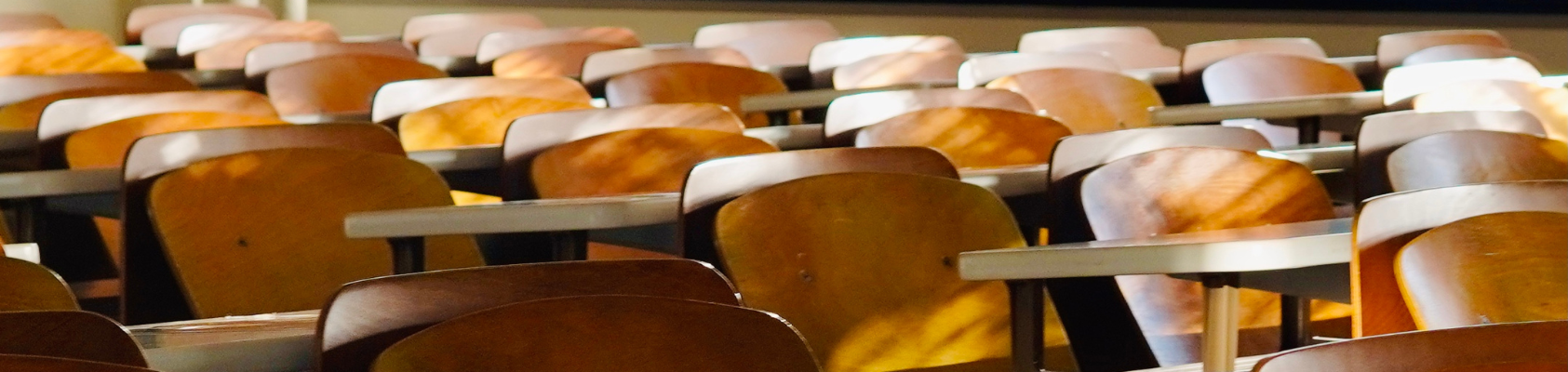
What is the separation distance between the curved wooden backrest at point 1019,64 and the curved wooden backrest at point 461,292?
2.93 meters

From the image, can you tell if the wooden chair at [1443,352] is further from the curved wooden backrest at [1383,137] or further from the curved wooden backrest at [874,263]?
the curved wooden backrest at [1383,137]

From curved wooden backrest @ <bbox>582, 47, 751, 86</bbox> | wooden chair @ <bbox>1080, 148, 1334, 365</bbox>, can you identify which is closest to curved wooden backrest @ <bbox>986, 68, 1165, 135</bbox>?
curved wooden backrest @ <bbox>582, 47, 751, 86</bbox>

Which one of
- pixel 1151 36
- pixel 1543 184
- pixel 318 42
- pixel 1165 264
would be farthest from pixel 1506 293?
pixel 1151 36

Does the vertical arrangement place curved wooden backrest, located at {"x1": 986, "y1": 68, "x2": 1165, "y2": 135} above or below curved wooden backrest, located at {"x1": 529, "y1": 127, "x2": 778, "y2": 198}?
below

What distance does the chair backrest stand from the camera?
54.9 inches

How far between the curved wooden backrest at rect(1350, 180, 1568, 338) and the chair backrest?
4.47 feet

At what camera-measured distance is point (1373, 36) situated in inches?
297

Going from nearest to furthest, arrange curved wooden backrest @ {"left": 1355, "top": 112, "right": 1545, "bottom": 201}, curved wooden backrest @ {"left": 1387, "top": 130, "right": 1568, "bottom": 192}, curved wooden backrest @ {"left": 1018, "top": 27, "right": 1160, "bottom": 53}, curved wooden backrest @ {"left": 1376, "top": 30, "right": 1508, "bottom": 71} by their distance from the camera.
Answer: curved wooden backrest @ {"left": 1387, "top": 130, "right": 1568, "bottom": 192} < curved wooden backrest @ {"left": 1355, "top": 112, "right": 1545, "bottom": 201} < curved wooden backrest @ {"left": 1376, "top": 30, "right": 1508, "bottom": 71} < curved wooden backrest @ {"left": 1018, "top": 27, "right": 1160, "bottom": 53}

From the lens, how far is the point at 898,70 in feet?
16.9

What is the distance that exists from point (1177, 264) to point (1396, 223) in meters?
0.30

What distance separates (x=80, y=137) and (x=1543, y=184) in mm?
2513

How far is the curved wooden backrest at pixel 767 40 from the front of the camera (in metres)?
6.65

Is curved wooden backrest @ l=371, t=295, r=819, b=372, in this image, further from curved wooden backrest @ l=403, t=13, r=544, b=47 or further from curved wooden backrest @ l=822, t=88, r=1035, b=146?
curved wooden backrest @ l=403, t=13, r=544, b=47

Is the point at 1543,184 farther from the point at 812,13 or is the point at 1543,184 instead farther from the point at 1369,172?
the point at 812,13
